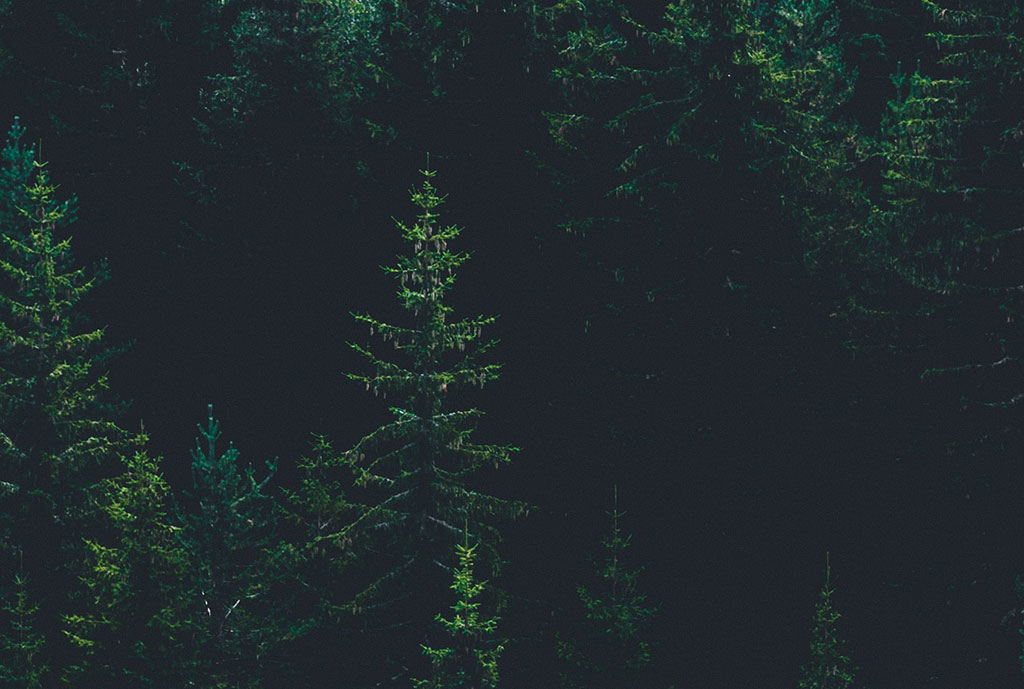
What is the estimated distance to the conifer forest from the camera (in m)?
20.3

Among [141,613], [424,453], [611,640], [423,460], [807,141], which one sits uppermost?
[807,141]

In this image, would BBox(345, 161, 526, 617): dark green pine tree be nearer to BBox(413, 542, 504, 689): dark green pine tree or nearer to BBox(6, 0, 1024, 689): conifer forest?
BBox(6, 0, 1024, 689): conifer forest

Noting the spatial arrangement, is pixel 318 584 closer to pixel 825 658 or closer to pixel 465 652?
pixel 465 652

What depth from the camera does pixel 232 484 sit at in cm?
1998

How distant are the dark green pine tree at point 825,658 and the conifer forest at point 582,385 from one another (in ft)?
0.29

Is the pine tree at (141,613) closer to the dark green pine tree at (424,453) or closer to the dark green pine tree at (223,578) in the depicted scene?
the dark green pine tree at (223,578)

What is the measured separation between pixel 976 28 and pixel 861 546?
8950 mm

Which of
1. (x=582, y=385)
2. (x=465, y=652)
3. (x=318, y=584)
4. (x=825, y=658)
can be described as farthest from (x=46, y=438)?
(x=825, y=658)

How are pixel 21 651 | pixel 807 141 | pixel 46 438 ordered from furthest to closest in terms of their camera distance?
pixel 807 141, pixel 46 438, pixel 21 651

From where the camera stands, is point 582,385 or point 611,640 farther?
point 582,385

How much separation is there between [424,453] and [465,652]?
307 centimetres

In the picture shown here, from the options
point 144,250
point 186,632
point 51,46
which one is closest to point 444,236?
point 186,632

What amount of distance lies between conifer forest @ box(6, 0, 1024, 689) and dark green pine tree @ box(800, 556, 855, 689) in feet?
0.29

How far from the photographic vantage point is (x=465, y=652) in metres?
18.8
